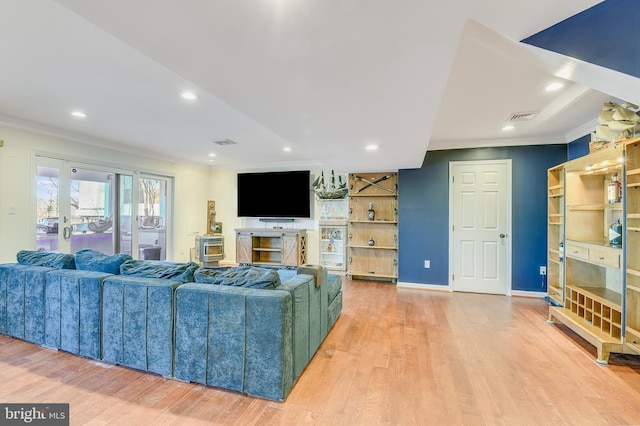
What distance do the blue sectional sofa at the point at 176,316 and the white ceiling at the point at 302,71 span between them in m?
1.36

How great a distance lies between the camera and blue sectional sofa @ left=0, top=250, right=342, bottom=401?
1.86 metres

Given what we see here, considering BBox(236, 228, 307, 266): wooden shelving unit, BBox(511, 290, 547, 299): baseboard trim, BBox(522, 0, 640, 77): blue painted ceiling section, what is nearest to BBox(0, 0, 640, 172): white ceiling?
BBox(522, 0, 640, 77): blue painted ceiling section

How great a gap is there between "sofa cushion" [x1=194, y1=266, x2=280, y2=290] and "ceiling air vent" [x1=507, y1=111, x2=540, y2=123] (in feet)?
10.6

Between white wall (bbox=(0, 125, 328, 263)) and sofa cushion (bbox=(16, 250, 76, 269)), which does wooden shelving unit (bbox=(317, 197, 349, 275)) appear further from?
sofa cushion (bbox=(16, 250, 76, 269))

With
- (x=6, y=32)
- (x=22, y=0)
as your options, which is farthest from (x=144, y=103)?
(x=22, y=0)

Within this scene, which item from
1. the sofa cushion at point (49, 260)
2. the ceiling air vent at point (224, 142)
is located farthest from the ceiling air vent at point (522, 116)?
Result: the sofa cushion at point (49, 260)

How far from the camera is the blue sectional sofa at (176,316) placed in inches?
73.2

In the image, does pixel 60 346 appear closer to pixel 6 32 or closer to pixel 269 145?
pixel 6 32

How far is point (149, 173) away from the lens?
540 centimetres

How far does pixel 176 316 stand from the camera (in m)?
2.03

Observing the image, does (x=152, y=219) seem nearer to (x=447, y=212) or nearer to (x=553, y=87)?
(x=447, y=212)

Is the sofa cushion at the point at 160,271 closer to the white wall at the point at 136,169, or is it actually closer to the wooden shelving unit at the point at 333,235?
the white wall at the point at 136,169

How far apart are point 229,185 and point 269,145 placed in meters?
2.51

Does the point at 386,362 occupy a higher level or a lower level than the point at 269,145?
lower
